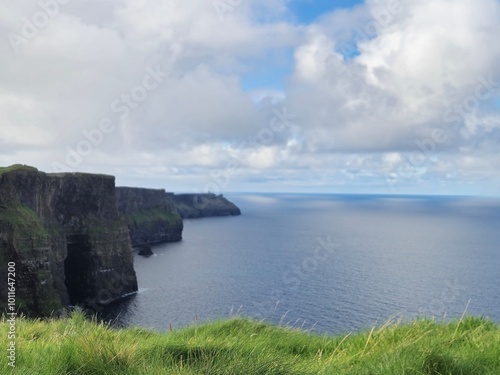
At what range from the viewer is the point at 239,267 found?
11275 centimetres

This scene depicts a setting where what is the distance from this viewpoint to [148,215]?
591 feet

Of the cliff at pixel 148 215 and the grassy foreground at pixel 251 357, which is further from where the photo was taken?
the cliff at pixel 148 215

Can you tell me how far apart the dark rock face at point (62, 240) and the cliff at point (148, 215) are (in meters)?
75.8

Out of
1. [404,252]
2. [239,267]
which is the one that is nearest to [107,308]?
[239,267]

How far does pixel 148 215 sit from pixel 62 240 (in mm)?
100753

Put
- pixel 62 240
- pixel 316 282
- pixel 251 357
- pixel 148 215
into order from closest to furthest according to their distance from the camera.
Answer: pixel 251 357 → pixel 62 240 → pixel 316 282 → pixel 148 215

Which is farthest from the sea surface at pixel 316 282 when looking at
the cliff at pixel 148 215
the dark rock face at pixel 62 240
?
the cliff at pixel 148 215

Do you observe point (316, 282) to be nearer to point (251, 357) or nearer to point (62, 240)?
point (62, 240)

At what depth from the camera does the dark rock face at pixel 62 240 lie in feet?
197

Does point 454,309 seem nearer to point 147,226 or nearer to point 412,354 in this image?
point 412,354

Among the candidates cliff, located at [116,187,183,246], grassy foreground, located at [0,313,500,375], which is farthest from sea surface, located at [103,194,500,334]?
grassy foreground, located at [0,313,500,375]

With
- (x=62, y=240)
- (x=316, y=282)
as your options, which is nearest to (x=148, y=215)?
(x=62, y=240)

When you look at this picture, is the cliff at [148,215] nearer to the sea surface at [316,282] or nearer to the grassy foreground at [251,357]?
the sea surface at [316,282]

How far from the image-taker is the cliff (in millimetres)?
169875
